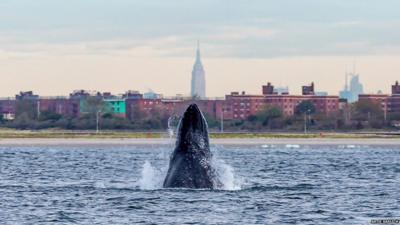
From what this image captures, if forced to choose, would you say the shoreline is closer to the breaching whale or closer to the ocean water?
the ocean water

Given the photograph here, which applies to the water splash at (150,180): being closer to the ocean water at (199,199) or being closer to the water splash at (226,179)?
the ocean water at (199,199)

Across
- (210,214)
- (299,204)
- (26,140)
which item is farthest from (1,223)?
(26,140)

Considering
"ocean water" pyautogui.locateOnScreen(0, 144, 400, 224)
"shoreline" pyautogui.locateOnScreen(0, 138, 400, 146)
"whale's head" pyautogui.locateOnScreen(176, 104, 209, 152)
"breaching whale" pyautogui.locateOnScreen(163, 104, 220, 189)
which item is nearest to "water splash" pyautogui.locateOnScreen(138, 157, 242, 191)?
"ocean water" pyautogui.locateOnScreen(0, 144, 400, 224)

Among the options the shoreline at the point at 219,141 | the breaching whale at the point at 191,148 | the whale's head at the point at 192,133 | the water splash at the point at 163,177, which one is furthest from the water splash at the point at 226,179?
the shoreline at the point at 219,141

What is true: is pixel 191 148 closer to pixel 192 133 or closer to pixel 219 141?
pixel 192 133

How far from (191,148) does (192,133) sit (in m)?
0.52

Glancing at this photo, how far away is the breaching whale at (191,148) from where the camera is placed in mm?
45844

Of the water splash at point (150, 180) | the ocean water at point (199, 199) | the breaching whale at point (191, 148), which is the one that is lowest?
the ocean water at point (199, 199)

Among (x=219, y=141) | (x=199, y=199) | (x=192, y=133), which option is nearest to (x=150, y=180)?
(x=199, y=199)

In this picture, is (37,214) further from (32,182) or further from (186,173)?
(32,182)

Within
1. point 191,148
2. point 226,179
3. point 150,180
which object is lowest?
point 150,180

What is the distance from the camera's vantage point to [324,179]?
2549 inches

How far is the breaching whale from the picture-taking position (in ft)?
150

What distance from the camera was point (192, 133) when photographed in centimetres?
4600
